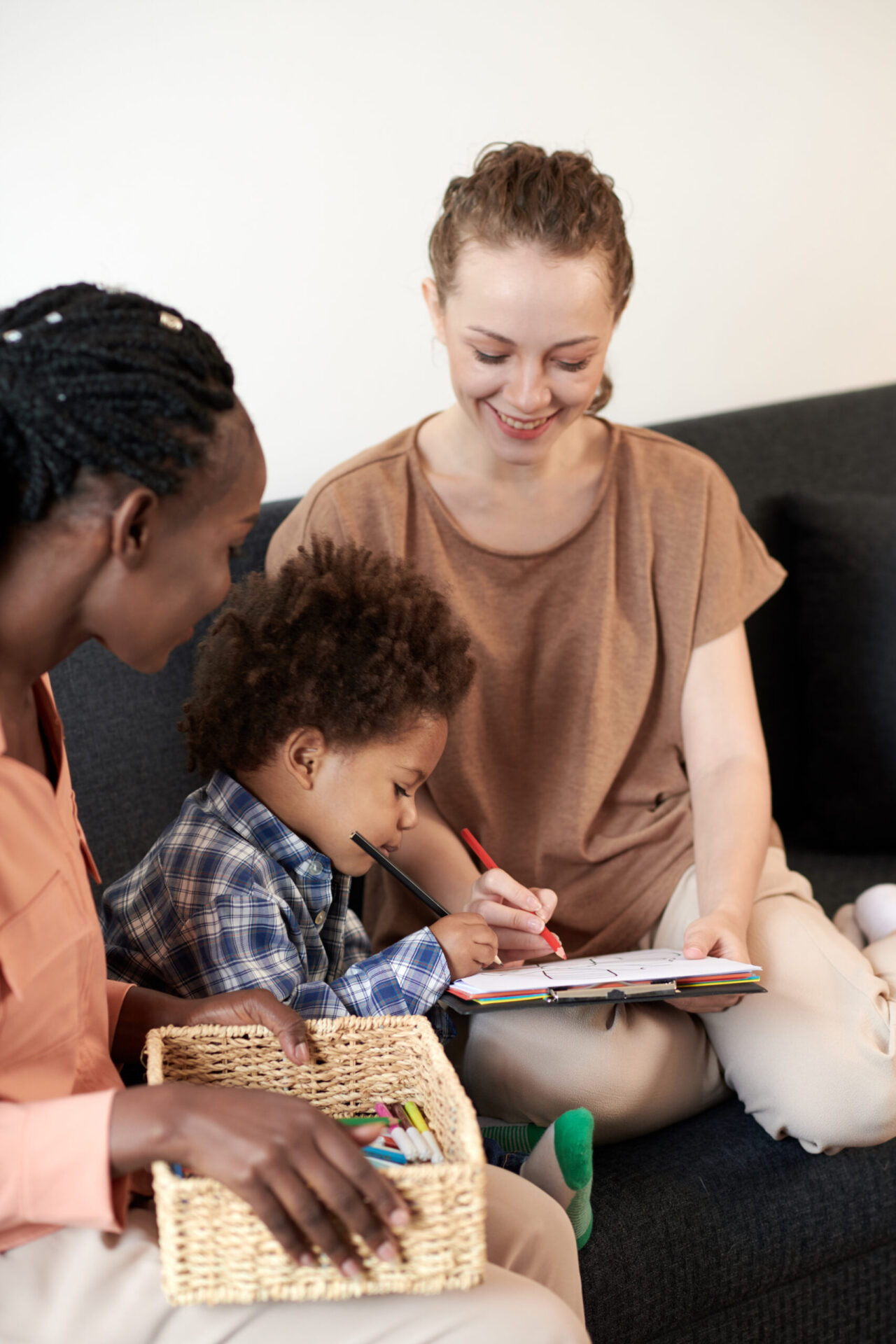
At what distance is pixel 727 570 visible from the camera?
4.99 feet

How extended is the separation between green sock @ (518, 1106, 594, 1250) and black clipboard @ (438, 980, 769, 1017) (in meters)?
0.11

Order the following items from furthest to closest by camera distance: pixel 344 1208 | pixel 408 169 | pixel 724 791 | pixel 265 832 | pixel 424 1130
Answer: pixel 408 169, pixel 724 791, pixel 265 832, pixel 424 1130, pixel 344 1208

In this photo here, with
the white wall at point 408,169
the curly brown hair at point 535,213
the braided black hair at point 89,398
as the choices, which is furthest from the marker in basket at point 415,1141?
the white wall at point 408,169

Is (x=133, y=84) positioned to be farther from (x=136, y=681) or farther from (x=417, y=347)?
(x=136, y=681)

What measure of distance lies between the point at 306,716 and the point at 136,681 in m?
0.33

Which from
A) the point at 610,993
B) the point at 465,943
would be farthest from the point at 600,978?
the point at 465,943

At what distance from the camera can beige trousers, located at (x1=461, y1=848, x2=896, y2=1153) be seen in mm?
1188

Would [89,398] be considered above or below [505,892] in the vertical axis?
above

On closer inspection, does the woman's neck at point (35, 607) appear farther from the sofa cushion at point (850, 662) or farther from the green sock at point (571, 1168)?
the sofa cushion at point (850, 662)

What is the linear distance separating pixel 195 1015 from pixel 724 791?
74 cm

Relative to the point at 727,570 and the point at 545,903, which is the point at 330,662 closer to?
the point at 545,903

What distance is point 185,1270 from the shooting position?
0.71 metres

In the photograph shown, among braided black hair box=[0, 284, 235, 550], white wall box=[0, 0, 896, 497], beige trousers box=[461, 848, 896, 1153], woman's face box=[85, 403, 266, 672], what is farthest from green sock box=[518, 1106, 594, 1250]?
white wall box=[0, 0, 896, 497]

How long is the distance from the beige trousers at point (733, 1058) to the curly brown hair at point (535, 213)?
0.80m
